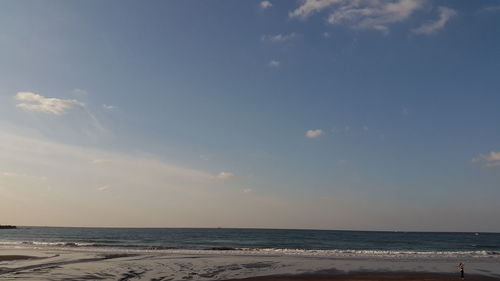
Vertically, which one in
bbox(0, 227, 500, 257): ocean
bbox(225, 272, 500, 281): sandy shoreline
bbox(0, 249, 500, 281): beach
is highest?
bbox(225, 272, 500, 281): sandy shoreline

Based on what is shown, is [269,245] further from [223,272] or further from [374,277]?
[374,277]

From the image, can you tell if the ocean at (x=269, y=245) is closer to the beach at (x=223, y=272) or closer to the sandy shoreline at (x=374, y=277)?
the beach at (x=223, y=272)

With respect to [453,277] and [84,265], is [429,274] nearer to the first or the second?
[453,277]

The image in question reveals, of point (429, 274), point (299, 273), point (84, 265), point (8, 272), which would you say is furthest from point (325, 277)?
point (8, 272)

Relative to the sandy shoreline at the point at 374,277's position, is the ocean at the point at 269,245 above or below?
below

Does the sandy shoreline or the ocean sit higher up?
the sandy shoreline

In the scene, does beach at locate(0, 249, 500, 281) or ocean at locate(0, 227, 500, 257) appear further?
ocean at locate(0, 227, 500, 257)

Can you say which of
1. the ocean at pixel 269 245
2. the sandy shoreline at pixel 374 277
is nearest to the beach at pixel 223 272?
the sandy shoreline at pixel 374 277

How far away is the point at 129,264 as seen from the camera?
30.5 m

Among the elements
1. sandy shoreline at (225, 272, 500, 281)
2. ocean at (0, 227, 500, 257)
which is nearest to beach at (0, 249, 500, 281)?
sandy shoreline at (225, 272, 500, 281)

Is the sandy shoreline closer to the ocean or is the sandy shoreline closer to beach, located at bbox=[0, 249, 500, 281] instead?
beach, located at bbox=[0, 249, 500, 281]

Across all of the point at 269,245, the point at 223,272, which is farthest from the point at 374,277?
the point at 269,245

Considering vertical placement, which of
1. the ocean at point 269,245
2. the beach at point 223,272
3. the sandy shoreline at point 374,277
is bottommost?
the ocean at point 269,245

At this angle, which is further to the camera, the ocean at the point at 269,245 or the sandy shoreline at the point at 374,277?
the ocean at the point at 269,245
